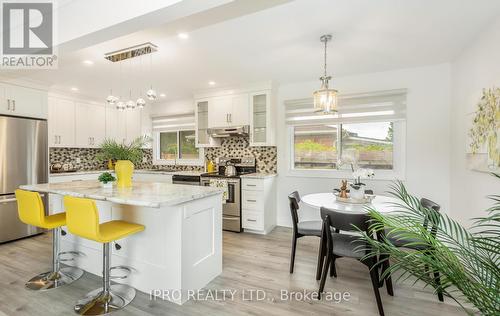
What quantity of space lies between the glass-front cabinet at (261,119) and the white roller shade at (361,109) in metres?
0.41

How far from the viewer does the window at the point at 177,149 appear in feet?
18.3

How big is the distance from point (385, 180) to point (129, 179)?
347 cm

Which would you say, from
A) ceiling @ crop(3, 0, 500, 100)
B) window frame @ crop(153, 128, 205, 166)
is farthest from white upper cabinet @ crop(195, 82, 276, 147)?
window frame @ crop(153, 128, 205, 166)

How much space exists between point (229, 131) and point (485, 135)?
333 cm

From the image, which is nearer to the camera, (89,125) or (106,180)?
(106,180)

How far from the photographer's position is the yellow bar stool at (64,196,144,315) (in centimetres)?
194

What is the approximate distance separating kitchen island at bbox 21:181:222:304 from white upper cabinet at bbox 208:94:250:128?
212cm

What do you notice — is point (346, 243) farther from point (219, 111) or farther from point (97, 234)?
point (219, 111)

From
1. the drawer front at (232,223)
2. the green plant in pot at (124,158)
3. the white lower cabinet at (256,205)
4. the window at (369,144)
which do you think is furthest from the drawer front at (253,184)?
the green plant in pot at (124,158)

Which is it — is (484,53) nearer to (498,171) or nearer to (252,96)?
(498,171)

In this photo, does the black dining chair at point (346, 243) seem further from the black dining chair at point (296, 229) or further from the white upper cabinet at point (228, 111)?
the white upper cabinet at point (228, 111)

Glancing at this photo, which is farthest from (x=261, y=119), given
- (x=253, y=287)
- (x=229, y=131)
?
(x=253, y=287)

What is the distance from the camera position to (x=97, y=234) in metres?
1.93

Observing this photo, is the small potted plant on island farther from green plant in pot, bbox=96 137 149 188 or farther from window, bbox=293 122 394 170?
window, bbox=293 122 394 170
